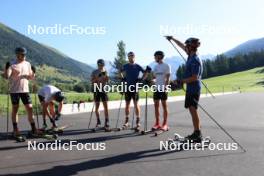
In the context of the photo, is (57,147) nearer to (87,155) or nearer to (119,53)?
(87,155)

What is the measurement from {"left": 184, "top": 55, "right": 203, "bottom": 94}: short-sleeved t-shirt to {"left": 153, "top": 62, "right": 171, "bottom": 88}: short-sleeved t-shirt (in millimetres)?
2167

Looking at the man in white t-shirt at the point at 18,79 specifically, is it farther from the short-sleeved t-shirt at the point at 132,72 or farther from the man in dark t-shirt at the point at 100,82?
the short-sleeved t-shirt at the point at 132,72

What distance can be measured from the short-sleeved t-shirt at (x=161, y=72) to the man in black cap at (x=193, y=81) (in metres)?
2.14

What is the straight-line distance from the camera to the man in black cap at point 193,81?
30.3 ft

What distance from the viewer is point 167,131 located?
11875mm

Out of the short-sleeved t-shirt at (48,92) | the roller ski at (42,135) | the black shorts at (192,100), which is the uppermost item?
the short-sleeved t-shirt at (48,92)

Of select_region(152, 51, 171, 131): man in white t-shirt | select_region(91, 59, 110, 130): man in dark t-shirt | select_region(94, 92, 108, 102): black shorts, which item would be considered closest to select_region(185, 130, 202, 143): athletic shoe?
select_region(152, 51, 171, 131): man in white t-shirt

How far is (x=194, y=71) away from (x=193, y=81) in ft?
0.75

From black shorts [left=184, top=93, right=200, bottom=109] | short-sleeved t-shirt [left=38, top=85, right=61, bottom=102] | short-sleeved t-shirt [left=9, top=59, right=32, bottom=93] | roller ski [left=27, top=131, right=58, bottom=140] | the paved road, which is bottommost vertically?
the paved road

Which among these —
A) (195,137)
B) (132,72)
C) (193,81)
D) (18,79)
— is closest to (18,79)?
(18,79)

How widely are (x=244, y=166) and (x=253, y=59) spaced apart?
7168 inches

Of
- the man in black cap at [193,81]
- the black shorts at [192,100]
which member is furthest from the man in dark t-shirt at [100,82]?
the black shorts at [192,100]

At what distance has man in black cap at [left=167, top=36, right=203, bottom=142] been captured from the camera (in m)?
9.23

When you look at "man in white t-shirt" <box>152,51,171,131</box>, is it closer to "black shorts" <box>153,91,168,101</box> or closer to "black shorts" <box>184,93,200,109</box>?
"black shorts" <box>153,91,168,101</box>
